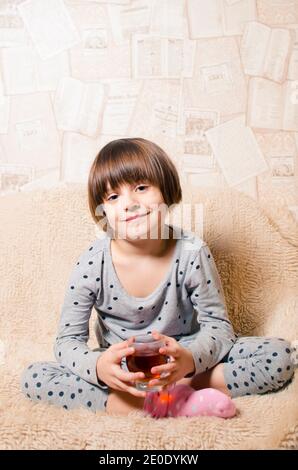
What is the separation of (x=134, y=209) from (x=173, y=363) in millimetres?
285

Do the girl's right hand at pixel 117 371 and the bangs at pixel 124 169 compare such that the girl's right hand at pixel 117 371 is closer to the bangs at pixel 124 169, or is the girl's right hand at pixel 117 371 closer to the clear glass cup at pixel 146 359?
the clear glass cup at pixel 146 359

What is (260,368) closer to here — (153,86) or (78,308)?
(78,308)

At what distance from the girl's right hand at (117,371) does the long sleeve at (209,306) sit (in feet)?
0.55

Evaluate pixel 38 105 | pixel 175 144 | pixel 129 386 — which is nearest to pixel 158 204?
pixel 129 386

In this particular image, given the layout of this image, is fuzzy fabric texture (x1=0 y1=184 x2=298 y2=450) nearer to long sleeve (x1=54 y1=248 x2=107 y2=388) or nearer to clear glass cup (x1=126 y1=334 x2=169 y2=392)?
long sleeve (x1=54 y1=248 x2=107 y2=388)

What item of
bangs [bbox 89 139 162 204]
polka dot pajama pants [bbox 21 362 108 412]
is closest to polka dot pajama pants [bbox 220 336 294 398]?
polka dot pajama pants [bbox 21 362 108 412]

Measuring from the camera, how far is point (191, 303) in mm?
1194

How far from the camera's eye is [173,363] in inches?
37.7

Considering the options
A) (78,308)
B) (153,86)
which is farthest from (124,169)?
(153,86)

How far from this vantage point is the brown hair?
108 cm

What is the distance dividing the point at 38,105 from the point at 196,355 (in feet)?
3.17

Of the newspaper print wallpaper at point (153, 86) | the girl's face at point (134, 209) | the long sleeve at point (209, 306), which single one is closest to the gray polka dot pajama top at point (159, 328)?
the long sleeve at point (209, 306)

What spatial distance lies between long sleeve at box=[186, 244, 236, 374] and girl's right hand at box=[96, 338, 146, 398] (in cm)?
17

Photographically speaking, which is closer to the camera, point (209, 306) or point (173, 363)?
point (173, 363)
